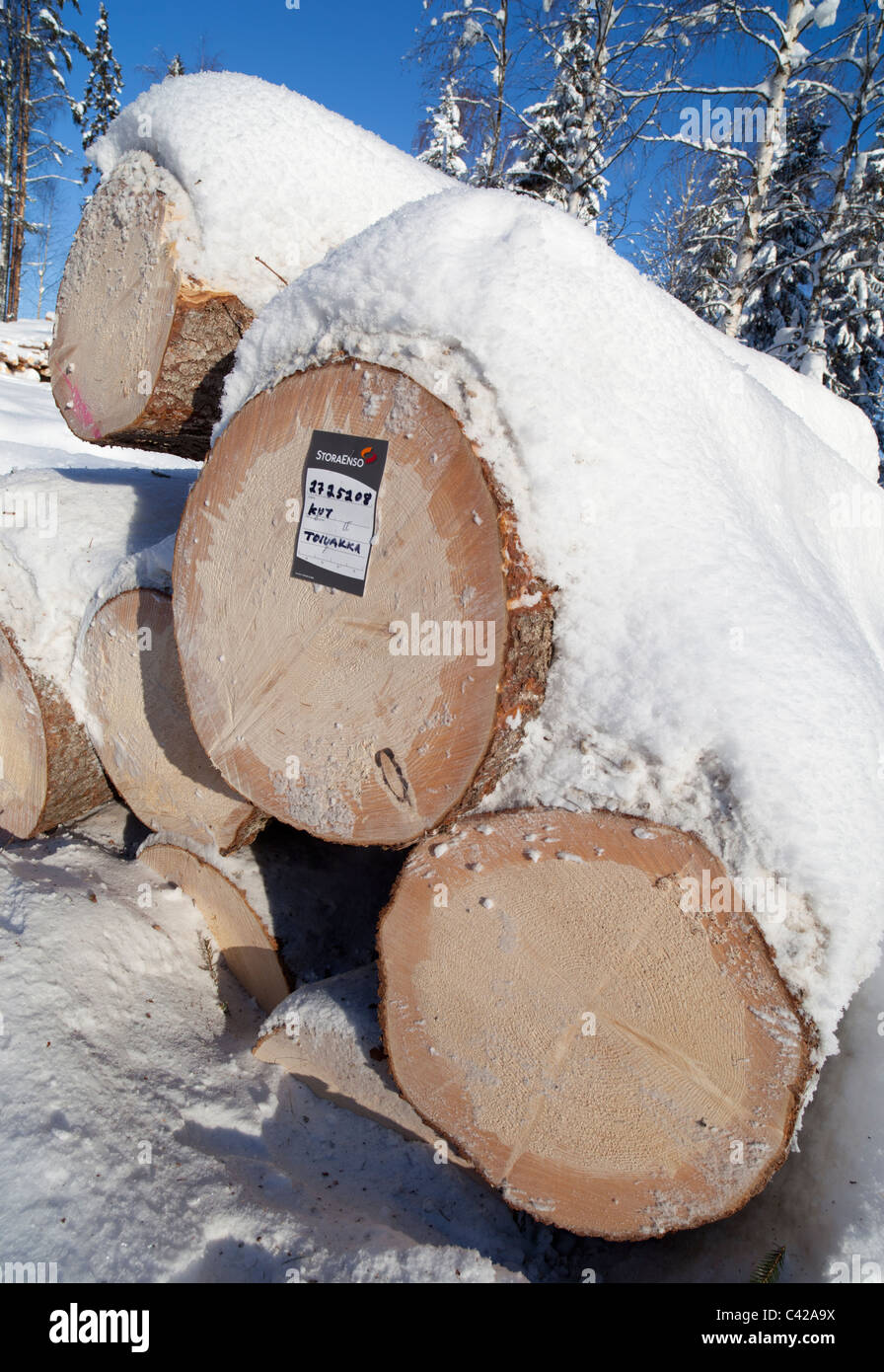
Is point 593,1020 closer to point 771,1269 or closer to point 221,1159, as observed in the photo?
point 771,1269

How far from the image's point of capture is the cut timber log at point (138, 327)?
1.98 m

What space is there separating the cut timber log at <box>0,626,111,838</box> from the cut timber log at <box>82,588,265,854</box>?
132mm

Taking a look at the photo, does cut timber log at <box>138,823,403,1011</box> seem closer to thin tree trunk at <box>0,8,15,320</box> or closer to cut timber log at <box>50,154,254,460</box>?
cut timber log at <box>50,154,254,460</box>

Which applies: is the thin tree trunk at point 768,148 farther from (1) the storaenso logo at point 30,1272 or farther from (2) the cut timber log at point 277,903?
(1) the storaenso logo at point 30,1272

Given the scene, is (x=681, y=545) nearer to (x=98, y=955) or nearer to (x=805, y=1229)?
(x=805, y=1229)

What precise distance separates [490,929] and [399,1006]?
31 centimetres

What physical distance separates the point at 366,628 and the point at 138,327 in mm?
1462

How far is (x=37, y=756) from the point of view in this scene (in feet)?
6.95

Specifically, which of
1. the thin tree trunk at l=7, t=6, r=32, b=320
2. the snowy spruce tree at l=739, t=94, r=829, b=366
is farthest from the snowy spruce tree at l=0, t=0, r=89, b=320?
the snowy spruce tree at l=739, t=94, r=829, b=366

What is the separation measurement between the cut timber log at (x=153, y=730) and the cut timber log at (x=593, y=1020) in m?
0.70

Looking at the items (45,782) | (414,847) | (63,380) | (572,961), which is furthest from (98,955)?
(63,380)

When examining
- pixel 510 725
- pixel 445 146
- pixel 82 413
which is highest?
pixel 445 146

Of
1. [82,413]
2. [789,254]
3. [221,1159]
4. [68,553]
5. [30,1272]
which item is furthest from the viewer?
[789,254]
